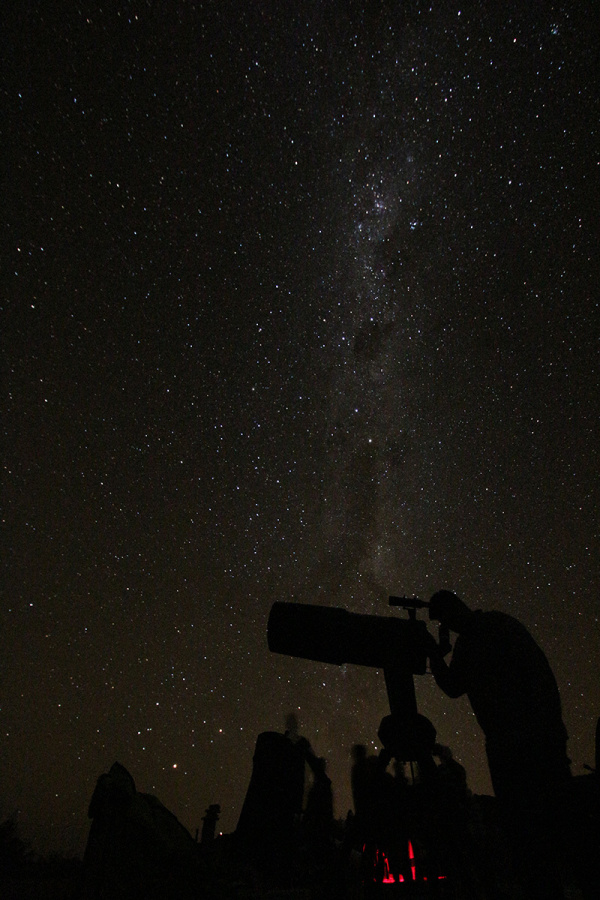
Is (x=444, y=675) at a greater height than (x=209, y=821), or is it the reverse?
(x=444, y=675)

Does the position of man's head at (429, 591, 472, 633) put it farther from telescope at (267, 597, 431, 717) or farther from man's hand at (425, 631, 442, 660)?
man's hand at (425, 631, 442, 660)

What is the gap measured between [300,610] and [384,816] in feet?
2.52

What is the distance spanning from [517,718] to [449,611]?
49 centimetres

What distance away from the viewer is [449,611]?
2.03 meters

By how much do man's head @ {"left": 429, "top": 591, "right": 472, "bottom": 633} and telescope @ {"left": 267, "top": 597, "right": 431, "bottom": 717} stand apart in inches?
3.8

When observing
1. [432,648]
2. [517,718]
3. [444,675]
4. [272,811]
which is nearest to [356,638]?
[432,648]

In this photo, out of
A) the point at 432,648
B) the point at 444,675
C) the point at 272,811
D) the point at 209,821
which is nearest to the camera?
the point at 272,811

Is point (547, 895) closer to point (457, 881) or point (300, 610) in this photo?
point (457, 881)

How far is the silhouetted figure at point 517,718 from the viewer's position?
1.61 meters

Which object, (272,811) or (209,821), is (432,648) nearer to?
(272,811)

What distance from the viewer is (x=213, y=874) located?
1.70 metres

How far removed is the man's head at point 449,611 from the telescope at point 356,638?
0.10 metres

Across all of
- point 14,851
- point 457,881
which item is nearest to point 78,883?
point 457,881

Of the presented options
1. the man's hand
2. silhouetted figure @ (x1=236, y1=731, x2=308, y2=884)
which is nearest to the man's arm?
the man's hand
